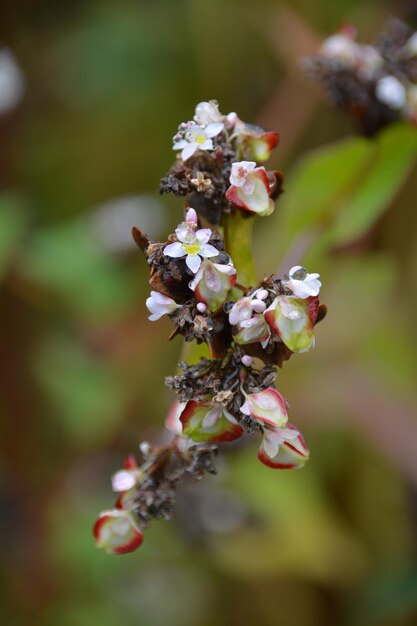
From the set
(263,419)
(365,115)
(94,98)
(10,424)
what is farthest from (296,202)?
(94,98)

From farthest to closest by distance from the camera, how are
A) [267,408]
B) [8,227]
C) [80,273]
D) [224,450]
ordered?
[80,273]
[8,227]
[224,450]
[267,408]

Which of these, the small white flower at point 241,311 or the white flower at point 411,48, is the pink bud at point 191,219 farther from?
the white flower at point 411,48

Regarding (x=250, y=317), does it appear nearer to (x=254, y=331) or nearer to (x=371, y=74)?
(x=254, y=331)

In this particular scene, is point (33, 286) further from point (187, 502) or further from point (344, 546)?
point (344, 546)

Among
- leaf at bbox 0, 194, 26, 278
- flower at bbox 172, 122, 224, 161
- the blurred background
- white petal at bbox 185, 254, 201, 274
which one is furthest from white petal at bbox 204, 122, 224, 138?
leaf at bbox 0, 194, 26, 278

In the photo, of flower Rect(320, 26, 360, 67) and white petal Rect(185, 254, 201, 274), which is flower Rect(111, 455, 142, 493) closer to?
white petal Rect(185, 254, 201, 274)

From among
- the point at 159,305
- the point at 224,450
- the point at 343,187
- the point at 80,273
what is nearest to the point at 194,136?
the point at 159,305
